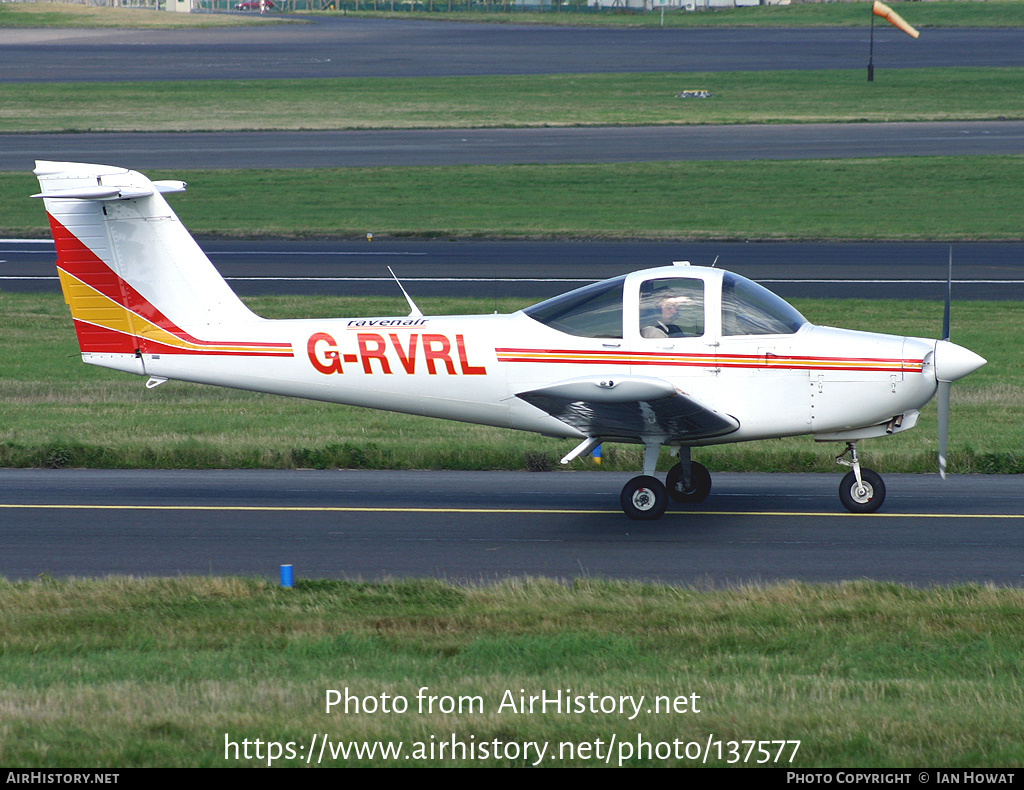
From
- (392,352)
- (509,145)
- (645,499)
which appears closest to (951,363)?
(645,499)

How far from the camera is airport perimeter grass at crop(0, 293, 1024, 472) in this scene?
13914mm

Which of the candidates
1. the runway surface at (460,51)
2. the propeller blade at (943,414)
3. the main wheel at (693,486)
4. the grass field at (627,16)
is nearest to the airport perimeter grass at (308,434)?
the main wheel at (693,486)

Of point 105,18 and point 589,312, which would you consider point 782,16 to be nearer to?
point 105,18

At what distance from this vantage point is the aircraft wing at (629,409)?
10.4m

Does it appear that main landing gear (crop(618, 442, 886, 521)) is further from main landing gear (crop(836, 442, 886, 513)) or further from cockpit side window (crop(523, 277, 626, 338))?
cockpit side window (crop(523, 277, 626, 338))

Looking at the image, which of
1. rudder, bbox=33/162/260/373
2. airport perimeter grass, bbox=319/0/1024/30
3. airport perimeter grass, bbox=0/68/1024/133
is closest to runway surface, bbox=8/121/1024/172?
airport perimeter grass, bbox=0/68/1024/133

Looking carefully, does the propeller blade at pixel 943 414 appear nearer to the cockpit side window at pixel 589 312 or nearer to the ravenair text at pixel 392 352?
the cockpit side window at pixel 589 312

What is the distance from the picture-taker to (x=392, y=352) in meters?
11.6

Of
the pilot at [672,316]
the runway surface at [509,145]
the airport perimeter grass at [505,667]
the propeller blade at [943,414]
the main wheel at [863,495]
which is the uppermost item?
the runway surface at [509,145]

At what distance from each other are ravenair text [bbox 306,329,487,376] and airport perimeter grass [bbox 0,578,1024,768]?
296 cm

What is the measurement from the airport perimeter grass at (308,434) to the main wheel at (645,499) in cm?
242

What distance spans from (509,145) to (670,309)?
120 feet

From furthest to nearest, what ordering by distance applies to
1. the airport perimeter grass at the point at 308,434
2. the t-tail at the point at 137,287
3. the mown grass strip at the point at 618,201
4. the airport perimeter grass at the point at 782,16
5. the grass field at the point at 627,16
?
the grass field at the point at 627,16 < the airport perimeter grass at the point at 782,16 < the mown grass strip at the point at 618,201 < the airport perimeter grass at the point at 308,434 < the t-tail at the point at 137,287

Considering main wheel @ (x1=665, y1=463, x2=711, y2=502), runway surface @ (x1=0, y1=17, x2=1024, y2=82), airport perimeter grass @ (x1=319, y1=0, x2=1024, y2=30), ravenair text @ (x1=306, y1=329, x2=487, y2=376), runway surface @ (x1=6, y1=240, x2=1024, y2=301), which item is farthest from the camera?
airport perimeter grass @ (x1=319, y1=0, x2=1024, y2=30)
